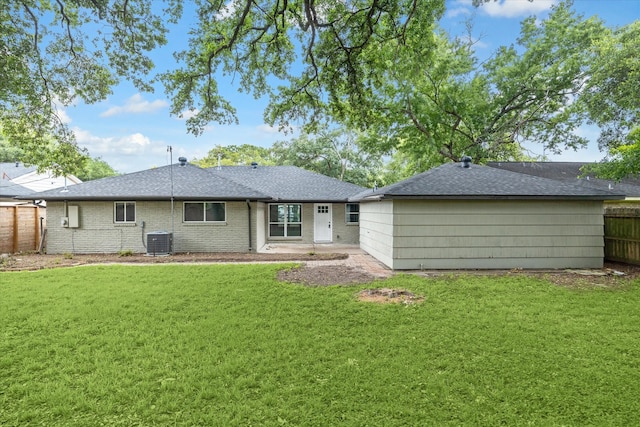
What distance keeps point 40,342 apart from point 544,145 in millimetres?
22522

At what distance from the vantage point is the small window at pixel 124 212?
1248cm

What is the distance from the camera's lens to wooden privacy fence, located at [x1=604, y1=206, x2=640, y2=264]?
30.0ft

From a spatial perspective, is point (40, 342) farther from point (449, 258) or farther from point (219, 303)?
point (449, 258)

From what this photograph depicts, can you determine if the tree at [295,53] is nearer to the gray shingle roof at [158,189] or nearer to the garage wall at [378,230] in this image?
the garage wall at [378,230]

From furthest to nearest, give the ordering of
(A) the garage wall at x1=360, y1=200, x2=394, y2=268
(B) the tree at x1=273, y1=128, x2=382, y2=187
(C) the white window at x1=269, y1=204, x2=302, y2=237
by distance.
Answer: (B) the tree at x1=273, y1=128, x2=382, y2=187 < (C) the white window at x1=269, y1=204, x2=302, y2=237 < (A) the garage wall at x1=360, y1=200, x2=394, y2=268

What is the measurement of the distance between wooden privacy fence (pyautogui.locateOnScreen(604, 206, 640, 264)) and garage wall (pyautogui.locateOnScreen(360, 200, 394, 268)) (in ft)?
21.6

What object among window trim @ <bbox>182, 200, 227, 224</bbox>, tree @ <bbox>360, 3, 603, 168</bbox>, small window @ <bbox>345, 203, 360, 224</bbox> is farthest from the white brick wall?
tree @ <bbox>360, 3, 603, 168</bbox>

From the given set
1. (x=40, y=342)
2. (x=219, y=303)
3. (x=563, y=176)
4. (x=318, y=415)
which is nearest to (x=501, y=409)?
(x=318, y=415)

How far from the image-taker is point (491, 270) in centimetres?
904

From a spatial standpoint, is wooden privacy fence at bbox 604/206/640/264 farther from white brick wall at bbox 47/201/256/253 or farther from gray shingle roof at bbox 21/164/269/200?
white brick wall at bbox 47/201/256/253

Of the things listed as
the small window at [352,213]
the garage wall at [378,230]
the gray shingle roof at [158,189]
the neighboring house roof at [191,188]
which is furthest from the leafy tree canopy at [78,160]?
the small window at [352,213]

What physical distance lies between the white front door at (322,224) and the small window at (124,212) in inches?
298

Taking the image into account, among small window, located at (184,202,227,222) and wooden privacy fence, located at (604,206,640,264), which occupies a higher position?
small window, located at (184,202,227,222)

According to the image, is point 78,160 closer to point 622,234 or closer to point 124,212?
point 124,212
